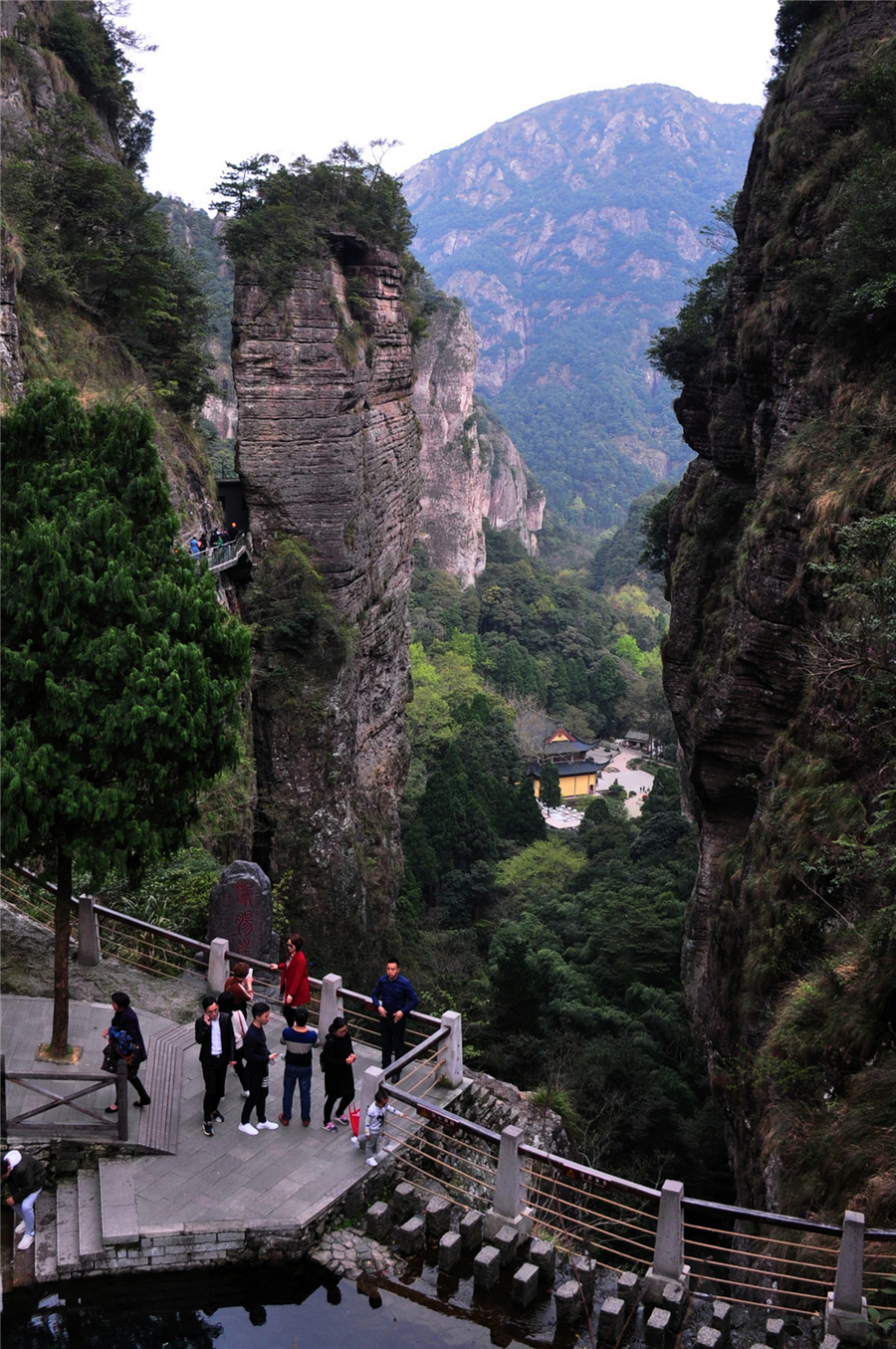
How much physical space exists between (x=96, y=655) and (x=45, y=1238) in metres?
4.35

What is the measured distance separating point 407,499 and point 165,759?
83.4ft

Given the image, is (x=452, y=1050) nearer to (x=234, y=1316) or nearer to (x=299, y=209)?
(x=234, y=1316)

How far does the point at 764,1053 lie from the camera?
9.99 metres

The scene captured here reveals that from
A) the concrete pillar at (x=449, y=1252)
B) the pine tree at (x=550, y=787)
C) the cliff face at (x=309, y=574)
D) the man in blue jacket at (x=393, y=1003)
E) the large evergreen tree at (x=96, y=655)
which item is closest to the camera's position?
the concrete pillar at (x=449, y=1252)

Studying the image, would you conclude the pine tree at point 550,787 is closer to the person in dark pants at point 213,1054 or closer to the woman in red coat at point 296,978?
the woman in red coat at point 296,978

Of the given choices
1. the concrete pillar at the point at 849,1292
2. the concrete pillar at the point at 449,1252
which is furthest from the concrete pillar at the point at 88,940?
the concrete pillar at the point at 849,1292

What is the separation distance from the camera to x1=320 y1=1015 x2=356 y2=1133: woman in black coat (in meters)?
8.47

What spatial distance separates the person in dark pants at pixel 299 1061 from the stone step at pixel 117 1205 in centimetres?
135

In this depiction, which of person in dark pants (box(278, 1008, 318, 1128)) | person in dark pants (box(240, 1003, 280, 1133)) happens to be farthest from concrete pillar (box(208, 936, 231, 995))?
person in dark pants (box(278, 1008, 318, 1128))

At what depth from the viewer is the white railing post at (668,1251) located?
680cm

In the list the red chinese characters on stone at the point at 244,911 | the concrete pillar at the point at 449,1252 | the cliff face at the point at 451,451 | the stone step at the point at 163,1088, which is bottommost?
the concrete pillar at the point at 449,1252

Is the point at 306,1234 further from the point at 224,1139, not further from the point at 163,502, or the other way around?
the point at 163,502

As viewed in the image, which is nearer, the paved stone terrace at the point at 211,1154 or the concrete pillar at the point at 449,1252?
the concrete pillar at the point at 449,1252

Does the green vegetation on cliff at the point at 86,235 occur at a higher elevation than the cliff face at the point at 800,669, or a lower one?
higher
